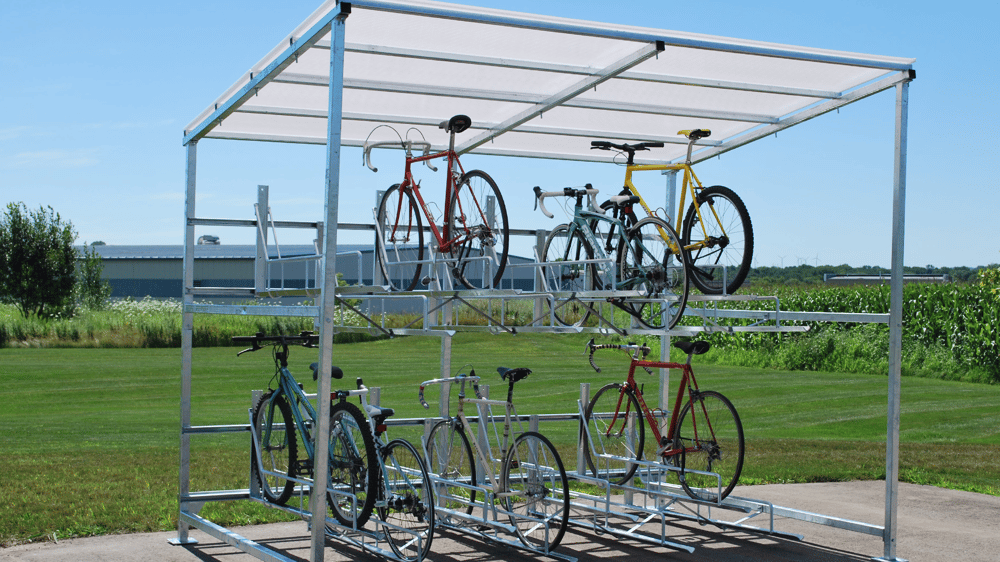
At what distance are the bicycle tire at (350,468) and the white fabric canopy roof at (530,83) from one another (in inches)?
92.1

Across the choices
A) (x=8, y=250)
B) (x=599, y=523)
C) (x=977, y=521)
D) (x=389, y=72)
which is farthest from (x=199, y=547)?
(x=8, y=250)

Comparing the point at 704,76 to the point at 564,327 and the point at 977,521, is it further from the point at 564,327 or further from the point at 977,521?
the point at 977,521

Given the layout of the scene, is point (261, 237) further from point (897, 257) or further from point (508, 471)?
point (897, 257)

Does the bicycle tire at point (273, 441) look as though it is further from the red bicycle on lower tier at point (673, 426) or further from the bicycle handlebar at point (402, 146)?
the red bicycle on lower tier at point (673, 426)

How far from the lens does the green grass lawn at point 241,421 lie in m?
9.63

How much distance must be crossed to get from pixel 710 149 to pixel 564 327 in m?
2.89

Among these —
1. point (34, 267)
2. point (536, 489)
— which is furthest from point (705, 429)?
point (34, 267)

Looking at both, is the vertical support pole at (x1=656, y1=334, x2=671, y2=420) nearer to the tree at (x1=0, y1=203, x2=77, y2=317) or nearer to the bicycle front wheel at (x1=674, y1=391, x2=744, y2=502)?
the bicycle front wheel at (x1=674, y1=391, x2=744, y2=502)

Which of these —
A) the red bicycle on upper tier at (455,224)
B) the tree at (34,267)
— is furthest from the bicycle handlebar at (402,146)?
the tree at (34,267)

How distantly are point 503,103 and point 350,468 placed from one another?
322 centimetres

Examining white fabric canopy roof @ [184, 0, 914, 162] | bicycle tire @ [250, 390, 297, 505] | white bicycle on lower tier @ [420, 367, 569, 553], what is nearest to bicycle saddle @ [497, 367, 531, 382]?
white bicycle on lower tier @ [420, 367, 569, 553]

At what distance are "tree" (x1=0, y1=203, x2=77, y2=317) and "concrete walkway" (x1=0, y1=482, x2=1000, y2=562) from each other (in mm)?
40487

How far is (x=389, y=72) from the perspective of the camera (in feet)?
23.1

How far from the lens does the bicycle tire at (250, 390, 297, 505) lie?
23.8ft
